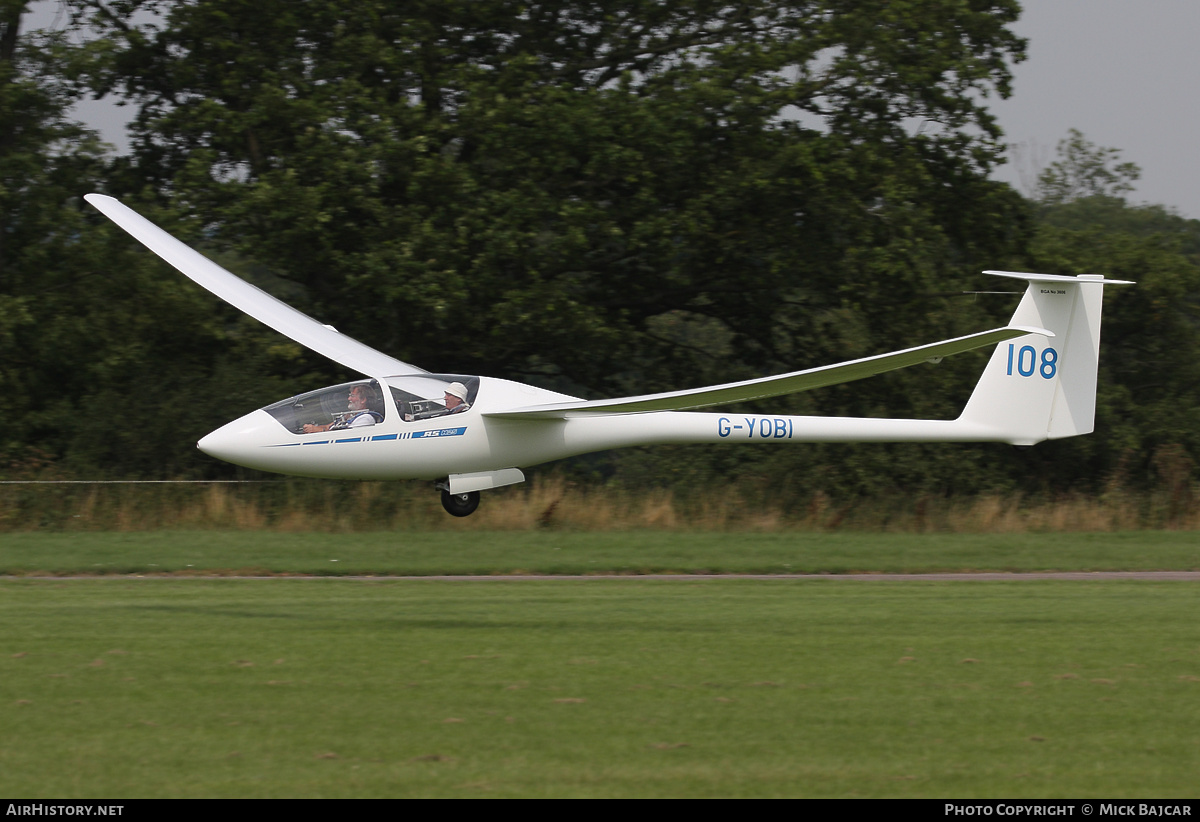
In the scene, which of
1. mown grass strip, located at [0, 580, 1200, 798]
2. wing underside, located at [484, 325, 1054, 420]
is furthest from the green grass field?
wing underside, located at [484, 325, 1054, 420]

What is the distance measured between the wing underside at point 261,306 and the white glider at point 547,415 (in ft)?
0.12

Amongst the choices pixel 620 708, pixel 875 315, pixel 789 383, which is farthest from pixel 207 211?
pixel 620 708

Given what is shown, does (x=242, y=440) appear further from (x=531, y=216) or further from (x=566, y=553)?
(x=531, y=216)

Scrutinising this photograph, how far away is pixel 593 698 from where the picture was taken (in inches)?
326

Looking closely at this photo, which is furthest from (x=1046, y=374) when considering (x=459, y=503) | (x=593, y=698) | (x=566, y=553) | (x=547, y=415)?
(x=593, y=698)

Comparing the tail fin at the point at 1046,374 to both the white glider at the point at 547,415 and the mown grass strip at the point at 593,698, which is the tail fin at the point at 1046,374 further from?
the mown grass strip at the point at 593,698

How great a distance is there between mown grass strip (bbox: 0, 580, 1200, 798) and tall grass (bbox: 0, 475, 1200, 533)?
7.43 meters

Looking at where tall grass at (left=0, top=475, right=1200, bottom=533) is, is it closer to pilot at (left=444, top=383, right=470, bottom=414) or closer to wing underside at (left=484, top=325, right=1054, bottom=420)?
pilot at (left=444, top=383, right=470, bottom=414)

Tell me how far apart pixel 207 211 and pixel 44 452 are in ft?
Answer: 17.3

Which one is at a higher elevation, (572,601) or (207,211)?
(207,211)

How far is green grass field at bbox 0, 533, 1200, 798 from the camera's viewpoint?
6617 mm

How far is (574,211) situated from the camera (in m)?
23.4

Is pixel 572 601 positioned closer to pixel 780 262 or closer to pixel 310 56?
pixel 780 262

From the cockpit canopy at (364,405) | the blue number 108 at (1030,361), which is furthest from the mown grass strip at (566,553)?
the cockpit canopy at (364,405)
